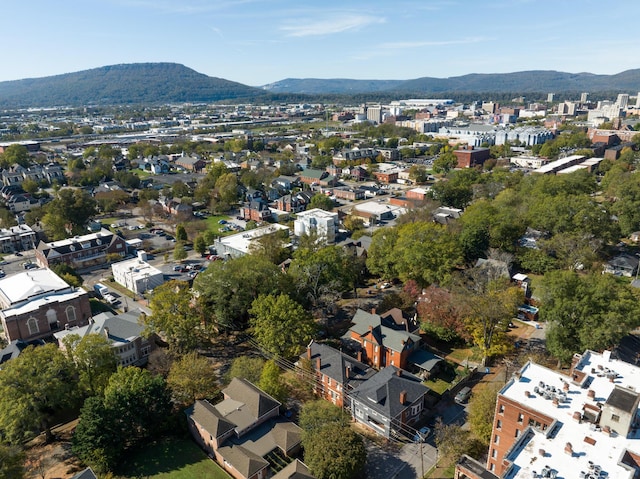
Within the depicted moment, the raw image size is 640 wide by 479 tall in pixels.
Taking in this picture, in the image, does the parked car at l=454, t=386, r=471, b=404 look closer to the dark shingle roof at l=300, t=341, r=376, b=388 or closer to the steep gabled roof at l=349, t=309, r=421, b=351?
the steep gabled roof at l=349, t=309, r=421, b=351

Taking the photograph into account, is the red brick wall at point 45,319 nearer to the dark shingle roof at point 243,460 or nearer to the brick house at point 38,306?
the brick house at point 38,306

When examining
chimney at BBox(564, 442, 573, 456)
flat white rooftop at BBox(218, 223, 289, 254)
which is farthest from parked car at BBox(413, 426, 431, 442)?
flat white rooftop at BBox(218, 223, 289, 254)

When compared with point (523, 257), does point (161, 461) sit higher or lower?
lower

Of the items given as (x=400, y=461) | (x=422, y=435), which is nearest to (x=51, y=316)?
(x=400, y=461)

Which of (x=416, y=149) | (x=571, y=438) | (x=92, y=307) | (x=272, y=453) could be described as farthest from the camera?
(x=416, y=149)

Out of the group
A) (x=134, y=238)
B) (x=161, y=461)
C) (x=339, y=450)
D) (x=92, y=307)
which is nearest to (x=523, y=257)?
(x=339, y=450)

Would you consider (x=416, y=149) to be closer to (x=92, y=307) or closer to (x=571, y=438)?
(x=92, y=307)

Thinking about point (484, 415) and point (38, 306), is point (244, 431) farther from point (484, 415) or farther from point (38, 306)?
point (38, 306)
